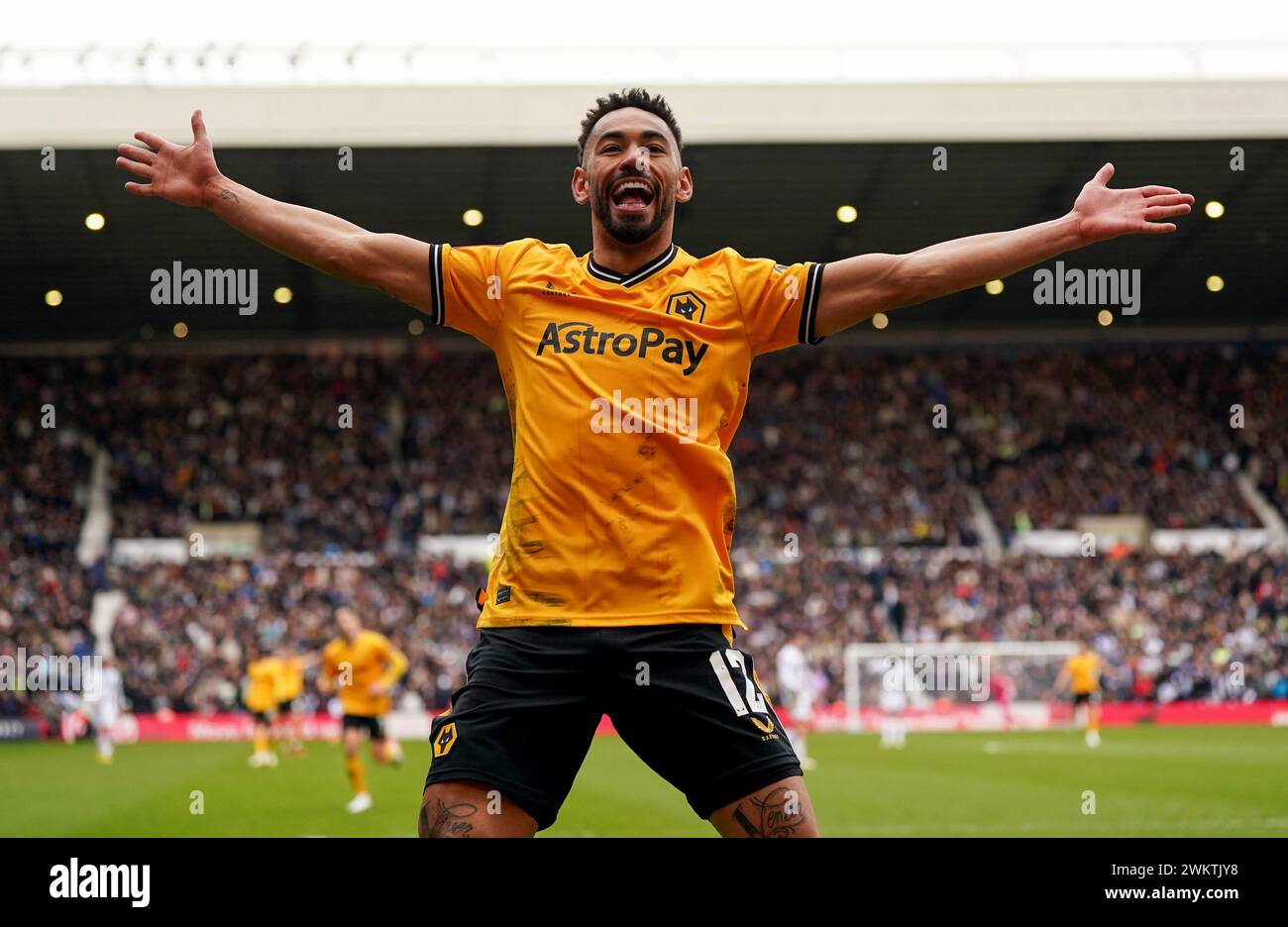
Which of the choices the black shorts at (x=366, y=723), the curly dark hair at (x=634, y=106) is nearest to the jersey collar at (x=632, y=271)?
the curly dark hair at (x=634, y=106)

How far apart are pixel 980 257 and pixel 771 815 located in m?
1.57

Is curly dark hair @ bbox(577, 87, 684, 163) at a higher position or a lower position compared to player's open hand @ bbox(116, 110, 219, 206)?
higher

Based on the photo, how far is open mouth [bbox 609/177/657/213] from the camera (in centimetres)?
378

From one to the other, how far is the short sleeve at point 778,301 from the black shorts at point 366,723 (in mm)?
10935

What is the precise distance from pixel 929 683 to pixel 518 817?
2455 centimetres

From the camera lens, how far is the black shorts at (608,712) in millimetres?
3488

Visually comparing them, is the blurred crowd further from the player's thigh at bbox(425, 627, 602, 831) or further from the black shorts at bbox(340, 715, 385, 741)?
the player's thigh at bbox(425, 627, 602, 831)

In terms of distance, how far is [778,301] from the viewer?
12.5 ft

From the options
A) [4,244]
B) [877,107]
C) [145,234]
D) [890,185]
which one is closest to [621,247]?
[877,107]

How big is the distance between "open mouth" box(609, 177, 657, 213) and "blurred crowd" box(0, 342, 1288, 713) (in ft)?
76.7

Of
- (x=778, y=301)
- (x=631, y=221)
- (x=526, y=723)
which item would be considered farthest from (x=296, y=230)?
(x=526, y=723)

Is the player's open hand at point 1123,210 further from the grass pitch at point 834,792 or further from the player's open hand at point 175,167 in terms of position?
the grass pitch at point 834,792

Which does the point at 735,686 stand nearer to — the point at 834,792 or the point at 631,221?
the point at 631,221

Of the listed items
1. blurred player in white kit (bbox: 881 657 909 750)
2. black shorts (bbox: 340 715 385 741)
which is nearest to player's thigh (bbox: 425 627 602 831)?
black shorts (bbox: 340 715 385 741)
